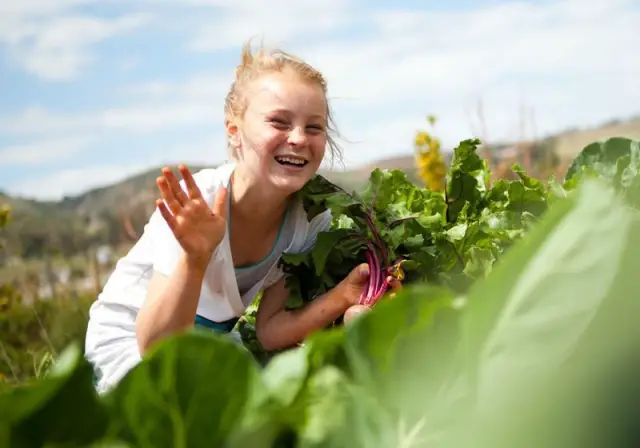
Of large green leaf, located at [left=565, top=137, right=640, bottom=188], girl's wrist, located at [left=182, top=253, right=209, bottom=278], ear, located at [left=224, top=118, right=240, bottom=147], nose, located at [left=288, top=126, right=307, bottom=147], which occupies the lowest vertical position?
girl's wrist, located at [left=182, top=253, right=209, bottom=278]

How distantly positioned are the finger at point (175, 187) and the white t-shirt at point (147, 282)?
1.39ft

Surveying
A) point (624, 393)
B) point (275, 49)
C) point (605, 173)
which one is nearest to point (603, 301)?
point (624, 393)

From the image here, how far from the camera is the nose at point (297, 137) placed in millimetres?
2391

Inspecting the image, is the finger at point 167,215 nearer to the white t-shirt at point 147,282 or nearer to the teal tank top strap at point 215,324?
A: the white t-shirt at point 147,282

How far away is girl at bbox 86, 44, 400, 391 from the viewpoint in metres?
2.26

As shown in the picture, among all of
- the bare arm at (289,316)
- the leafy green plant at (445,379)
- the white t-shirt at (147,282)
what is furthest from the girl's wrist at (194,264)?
the leafy green plant at (445,379)

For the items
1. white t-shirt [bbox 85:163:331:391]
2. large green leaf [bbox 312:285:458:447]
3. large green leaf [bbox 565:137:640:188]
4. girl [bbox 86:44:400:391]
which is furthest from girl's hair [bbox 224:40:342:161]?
large green leaf [bbox 312:285:458:447]

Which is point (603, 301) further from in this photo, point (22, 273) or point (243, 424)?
point (22, 273)

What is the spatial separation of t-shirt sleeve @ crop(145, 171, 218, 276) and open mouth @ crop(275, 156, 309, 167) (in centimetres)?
25

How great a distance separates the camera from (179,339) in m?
0.51

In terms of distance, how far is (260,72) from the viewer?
2641 millimetres

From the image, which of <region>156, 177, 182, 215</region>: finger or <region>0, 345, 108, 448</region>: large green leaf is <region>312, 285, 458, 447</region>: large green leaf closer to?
<region>0, 345, 108, 448</region>: large green leaf

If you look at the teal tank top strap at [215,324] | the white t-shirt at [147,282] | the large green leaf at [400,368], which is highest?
the large green leaf at [400,368]

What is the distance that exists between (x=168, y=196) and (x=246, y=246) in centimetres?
67
